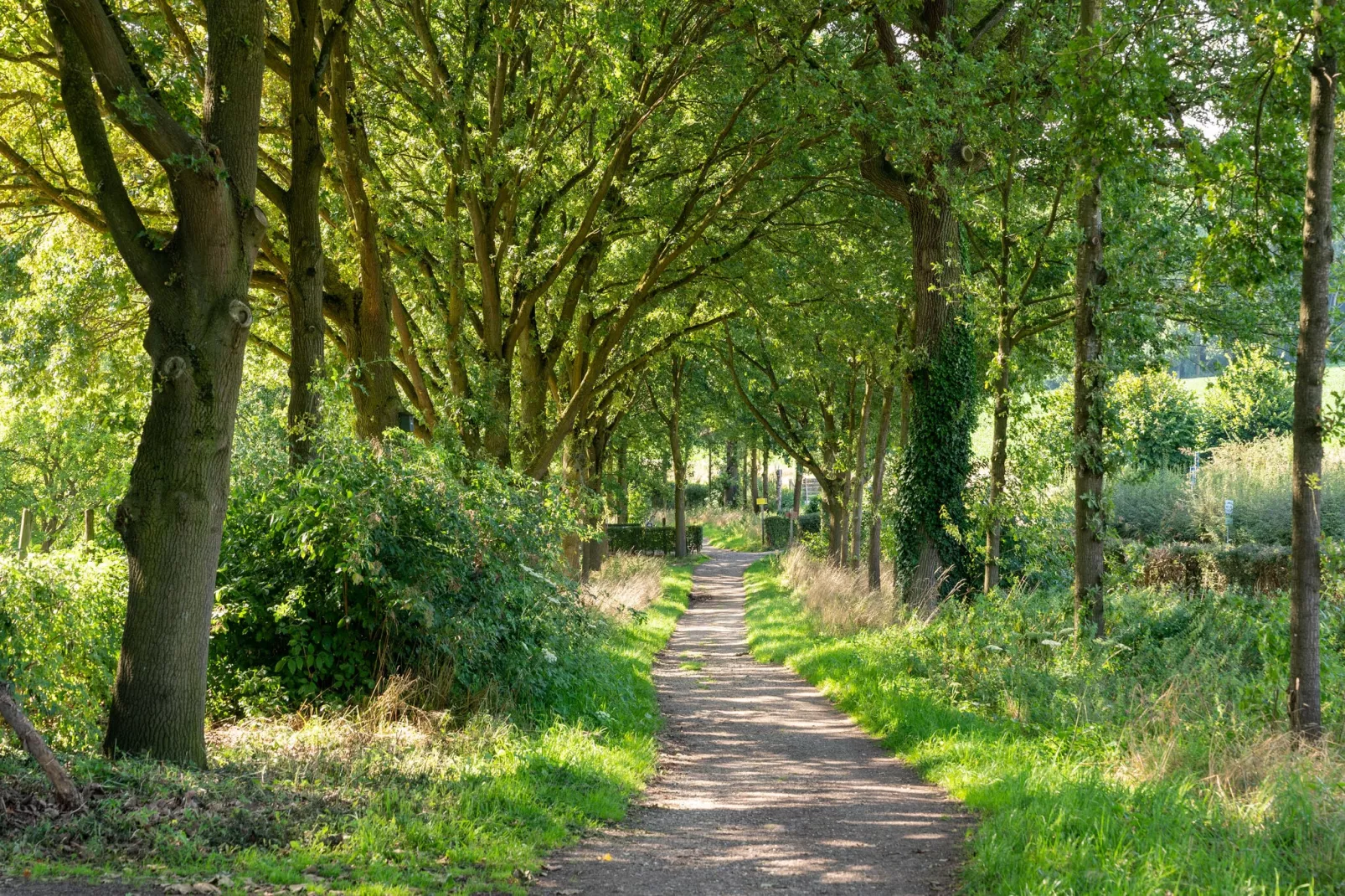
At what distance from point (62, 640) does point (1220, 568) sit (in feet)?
61.5

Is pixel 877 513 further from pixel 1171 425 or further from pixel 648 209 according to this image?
pixel 1171 425

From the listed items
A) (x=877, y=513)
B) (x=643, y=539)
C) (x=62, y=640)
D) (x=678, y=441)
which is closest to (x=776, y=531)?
(x=643, y=539)

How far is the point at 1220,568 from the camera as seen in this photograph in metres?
19.6

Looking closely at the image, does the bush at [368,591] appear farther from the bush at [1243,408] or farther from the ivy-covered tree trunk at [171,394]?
the bush at [1243,408]

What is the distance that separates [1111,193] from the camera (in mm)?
10195

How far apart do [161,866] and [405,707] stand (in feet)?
13.2

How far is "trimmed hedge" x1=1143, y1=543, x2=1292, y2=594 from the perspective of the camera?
18.6 metres

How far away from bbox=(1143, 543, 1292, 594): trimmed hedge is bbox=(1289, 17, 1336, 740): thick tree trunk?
11.1 metres

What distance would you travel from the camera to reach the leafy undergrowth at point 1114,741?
525cm

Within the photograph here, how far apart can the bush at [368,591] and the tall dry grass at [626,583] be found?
7.42m

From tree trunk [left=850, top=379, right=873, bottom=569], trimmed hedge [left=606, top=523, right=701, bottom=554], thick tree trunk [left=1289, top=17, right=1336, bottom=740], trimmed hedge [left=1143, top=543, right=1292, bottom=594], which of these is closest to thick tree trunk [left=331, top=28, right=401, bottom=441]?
thick tree trunk [left=1289, top=17, right=1336, bottom=740]

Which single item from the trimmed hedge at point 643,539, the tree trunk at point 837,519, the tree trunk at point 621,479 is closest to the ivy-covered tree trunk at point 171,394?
the tree trunk at point 837,519

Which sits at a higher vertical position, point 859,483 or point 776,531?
point 859,483

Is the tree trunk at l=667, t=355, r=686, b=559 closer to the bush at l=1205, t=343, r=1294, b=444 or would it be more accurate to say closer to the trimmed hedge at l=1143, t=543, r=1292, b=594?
the trimmed hedge at l=1143, t=543, r=1292, b=594
